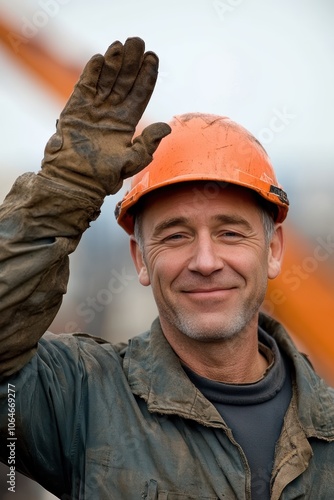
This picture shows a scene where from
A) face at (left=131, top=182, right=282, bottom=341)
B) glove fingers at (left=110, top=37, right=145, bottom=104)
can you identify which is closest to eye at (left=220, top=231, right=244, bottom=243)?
face at (left=131, top=182, right=282, bottom=341)

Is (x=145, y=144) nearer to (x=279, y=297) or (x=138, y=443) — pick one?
(x=138, y=443)

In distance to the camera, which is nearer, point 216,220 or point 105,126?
point 105,126

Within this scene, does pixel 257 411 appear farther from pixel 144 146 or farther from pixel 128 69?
pixel 128 69

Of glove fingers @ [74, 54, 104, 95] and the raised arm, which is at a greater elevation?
glove fingers @ [74, 54, 104, 95]

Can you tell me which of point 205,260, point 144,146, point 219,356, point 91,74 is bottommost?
point 219,356

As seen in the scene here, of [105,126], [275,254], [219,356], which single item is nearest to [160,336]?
[219,356]

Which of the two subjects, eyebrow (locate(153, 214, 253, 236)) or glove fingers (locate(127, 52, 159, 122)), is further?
eyebrow (locate(153, 214, 253, 236))

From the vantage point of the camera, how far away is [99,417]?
280cm

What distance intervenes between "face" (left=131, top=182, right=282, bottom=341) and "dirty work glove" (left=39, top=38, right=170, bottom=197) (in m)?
0.52

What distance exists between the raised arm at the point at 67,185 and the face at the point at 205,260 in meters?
0.52

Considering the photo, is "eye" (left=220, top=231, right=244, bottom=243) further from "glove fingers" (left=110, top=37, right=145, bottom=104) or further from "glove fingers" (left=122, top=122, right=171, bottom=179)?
"glove fingers" (left=110, top=37, right=145, bottom=104)

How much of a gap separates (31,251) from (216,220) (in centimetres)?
86

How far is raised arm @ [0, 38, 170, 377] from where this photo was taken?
8.10 ft

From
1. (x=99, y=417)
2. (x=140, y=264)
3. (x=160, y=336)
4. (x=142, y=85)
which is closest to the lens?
(x=142, y=85)
